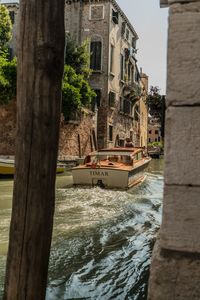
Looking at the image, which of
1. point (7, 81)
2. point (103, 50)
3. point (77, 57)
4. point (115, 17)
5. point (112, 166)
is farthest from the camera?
point (115, 17)

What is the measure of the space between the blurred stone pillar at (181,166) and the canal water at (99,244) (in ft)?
8.16

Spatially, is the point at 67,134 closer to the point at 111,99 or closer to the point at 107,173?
the point at 111,99

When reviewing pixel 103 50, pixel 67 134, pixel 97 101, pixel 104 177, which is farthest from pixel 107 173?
pixel 103 50

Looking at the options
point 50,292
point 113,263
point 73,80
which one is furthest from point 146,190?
point 73,80

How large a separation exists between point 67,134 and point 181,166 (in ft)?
67.2

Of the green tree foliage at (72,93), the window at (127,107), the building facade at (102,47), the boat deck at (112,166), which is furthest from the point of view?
the window at (127,107)

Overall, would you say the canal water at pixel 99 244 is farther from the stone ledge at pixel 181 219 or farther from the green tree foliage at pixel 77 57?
the green tree foliage at pixel 77 57

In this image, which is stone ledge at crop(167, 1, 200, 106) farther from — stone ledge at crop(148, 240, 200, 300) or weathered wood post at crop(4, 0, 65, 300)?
weathered wood post at crop(4, 0, 65, 300)

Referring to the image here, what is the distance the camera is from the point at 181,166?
1704 millimetres

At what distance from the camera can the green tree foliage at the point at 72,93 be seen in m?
20.5

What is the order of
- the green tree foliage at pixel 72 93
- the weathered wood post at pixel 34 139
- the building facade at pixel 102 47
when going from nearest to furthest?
the weathered wood post at pixel 34 139 → the green tree foliage at pixel 72 93 → the building facade at pixel 102 47

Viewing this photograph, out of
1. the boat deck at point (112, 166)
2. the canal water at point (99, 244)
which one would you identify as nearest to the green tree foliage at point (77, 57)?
the boat deck at point (112, 166)

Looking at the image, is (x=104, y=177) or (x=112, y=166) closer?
(x=104, y=177)

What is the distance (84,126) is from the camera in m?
24.1
